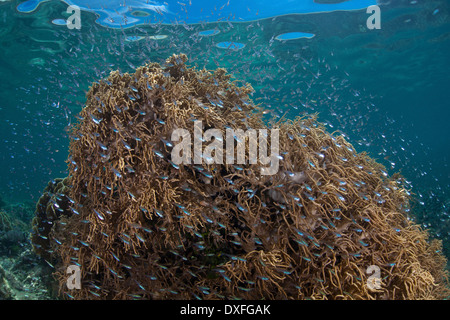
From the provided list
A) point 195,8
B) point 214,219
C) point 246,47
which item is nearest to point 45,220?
point 214,219

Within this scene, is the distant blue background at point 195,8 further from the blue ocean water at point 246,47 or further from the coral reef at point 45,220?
the coral reef at point 45,220

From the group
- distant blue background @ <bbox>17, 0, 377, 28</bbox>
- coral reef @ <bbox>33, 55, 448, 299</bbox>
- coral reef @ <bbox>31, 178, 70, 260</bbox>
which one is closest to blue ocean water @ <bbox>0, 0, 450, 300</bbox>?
distant blue background @ <bbox>17, 0, 377, 28</bbox>

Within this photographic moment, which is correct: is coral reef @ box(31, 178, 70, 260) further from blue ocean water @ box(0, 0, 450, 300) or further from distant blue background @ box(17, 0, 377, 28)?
distant blue background @ box(17, 0, 377, 28)

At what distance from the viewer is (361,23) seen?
2019 centimetres

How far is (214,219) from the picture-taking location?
165 inches

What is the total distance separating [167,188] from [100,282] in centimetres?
217

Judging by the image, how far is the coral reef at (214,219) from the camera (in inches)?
155

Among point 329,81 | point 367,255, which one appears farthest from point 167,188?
point 329,81

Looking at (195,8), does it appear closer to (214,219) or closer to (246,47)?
(246,47)

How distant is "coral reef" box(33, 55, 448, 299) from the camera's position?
12.9 feet

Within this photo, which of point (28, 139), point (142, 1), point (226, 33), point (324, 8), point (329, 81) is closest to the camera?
point (142, 1)

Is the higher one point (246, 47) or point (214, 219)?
point (246, 47)

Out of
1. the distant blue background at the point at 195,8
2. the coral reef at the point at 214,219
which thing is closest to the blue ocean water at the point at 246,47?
the distant blue background at the point at 195,8
